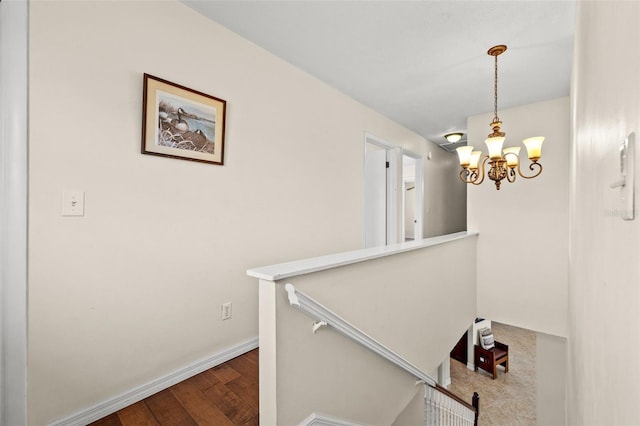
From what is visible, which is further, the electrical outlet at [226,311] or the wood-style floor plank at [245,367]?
the electrical outlet at [226,311]

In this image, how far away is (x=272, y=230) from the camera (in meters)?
2.39

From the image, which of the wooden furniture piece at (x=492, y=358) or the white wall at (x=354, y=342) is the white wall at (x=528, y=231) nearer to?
the white wall at (x=354, y=342)

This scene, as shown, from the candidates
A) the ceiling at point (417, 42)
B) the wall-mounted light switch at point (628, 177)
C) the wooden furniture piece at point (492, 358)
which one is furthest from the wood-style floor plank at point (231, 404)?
the wooden furniture piece at point (492, 358)

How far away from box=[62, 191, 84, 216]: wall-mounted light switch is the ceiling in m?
1.40

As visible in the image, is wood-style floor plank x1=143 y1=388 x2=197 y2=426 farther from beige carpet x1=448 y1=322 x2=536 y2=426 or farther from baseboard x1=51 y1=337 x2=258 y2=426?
beige carpet x1=448 y1=322 x2=536 y2=426

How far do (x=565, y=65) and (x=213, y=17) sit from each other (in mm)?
2994

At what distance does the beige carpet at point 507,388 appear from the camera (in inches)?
184

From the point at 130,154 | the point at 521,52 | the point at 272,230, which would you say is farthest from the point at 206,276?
the point at 521,52

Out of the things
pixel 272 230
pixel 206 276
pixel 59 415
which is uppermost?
pixel 272 230

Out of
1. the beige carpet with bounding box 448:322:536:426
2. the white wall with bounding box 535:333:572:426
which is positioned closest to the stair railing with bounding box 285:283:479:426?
the white wall with bounding box 535:333:572:426

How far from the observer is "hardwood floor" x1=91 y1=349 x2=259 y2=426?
1514mm

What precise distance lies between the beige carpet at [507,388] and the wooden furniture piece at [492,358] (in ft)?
0.48

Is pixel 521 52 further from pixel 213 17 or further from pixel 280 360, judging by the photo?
pixel 280 360

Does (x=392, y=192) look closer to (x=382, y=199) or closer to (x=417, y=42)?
(x=382, y=199)
